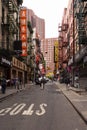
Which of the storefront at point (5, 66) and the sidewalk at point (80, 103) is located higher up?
the storefront at point (5, 66)

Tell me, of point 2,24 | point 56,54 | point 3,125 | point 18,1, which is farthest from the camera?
point 56,54

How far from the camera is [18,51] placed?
216ft

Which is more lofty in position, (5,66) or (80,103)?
(5,66)

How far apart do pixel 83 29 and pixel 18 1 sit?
97.2 ft

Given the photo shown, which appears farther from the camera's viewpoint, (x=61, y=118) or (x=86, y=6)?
(x=86, y=6)

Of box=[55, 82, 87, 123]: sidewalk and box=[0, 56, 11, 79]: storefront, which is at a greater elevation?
box=[0, 56, 11, 79]: storefront

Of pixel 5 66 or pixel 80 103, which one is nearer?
pixel 80 103

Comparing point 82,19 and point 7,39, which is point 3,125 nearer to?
point 82,19

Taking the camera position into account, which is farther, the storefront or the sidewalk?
the storefront

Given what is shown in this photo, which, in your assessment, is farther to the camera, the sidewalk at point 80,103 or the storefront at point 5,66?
the storefront at point 5,66

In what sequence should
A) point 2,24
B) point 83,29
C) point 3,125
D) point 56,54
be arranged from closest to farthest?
1. point 3,125
2. point 83,29
3. point 2,24
4. point 56,54

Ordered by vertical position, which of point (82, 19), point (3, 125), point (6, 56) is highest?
point (82, 19)

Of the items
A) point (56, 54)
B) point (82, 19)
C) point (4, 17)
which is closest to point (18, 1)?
point (4, 17)

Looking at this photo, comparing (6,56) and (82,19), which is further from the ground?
(82,19)
